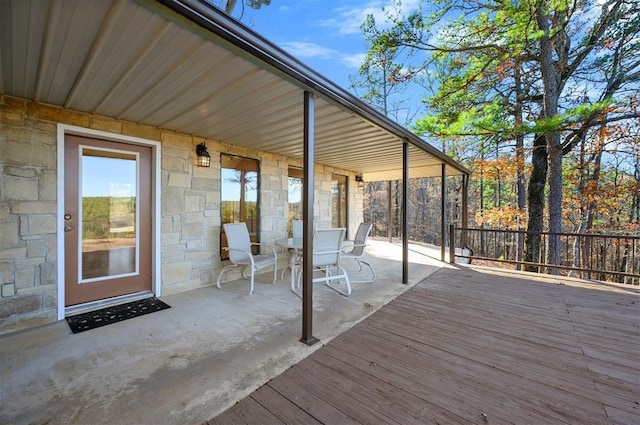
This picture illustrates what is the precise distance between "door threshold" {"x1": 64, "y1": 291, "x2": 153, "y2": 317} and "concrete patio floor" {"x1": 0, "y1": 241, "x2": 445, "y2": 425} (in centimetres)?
28

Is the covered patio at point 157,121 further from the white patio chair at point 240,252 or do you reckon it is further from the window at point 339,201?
the window at point 339,201

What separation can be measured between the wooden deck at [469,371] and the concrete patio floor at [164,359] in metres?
0.23

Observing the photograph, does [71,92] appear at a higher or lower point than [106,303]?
higher

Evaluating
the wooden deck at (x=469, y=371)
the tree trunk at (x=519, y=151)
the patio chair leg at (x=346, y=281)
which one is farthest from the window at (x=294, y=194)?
the tree trunk at (x=519, y=151)

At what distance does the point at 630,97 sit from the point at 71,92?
32.3 ft

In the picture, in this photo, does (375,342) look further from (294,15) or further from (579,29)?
(579,29)

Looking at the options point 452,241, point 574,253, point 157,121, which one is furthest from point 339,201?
point 574,253

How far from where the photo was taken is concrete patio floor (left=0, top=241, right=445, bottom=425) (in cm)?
157

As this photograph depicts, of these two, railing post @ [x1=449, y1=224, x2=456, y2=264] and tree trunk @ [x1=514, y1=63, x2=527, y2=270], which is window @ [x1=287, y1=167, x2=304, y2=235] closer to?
railing post @ [x1=449, y1=224, x2=456, y2=264]

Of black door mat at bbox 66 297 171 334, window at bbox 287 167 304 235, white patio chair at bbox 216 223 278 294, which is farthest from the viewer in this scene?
window at bbox 287 167 304 235

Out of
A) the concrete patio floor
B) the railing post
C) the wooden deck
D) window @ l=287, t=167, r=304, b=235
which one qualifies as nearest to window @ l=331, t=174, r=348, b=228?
window @ l=287, t=167, r=304, b=235

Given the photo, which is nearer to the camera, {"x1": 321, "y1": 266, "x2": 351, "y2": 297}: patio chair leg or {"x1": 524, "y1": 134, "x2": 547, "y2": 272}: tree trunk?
{"x1": 321, "y1": 266, "x2": 351, "y2": 297}: patio chair leg

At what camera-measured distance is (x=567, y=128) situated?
17.3 ft

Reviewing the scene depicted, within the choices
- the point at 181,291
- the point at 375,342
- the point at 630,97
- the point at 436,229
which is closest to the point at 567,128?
the point at 630,97
